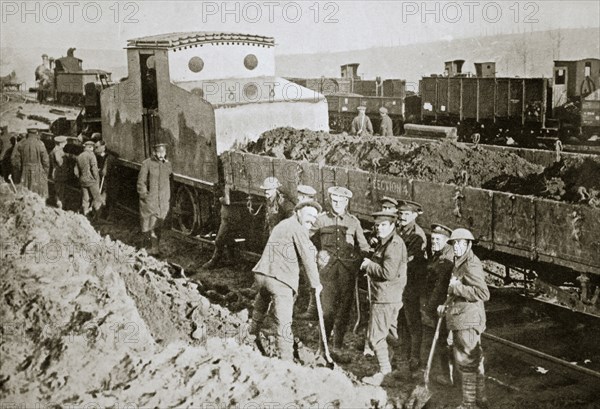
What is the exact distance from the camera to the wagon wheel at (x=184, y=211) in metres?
10.7

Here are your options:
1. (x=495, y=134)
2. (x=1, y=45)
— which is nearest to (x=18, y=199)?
(x=1, y=45)

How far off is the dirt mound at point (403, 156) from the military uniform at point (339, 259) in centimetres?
142

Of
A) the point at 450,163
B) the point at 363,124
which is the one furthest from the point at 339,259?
the point at 363,124

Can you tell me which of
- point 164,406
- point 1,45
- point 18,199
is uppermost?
point 1,45

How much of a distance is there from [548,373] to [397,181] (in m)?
2.44

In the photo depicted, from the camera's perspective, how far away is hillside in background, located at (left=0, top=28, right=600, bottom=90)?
5022 centimetres

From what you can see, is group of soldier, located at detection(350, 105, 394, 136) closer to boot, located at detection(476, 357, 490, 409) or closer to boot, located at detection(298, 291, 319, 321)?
boot, located at detection(298, 291, 319, 321)

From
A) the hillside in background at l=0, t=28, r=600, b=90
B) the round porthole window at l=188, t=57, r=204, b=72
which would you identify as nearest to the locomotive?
the round porthole window at l=188, t=57, r=204, b=72

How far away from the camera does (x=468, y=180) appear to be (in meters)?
7.27

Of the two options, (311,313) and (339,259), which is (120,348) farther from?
(311,313)

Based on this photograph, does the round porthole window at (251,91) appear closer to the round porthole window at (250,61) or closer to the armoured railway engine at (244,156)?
the armoured railway engine at (244,156)

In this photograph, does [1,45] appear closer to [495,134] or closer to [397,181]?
[397,181]

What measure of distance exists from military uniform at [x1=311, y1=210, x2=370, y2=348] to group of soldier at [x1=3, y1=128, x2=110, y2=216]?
5874 millimetres

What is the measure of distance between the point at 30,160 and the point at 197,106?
3.21m
